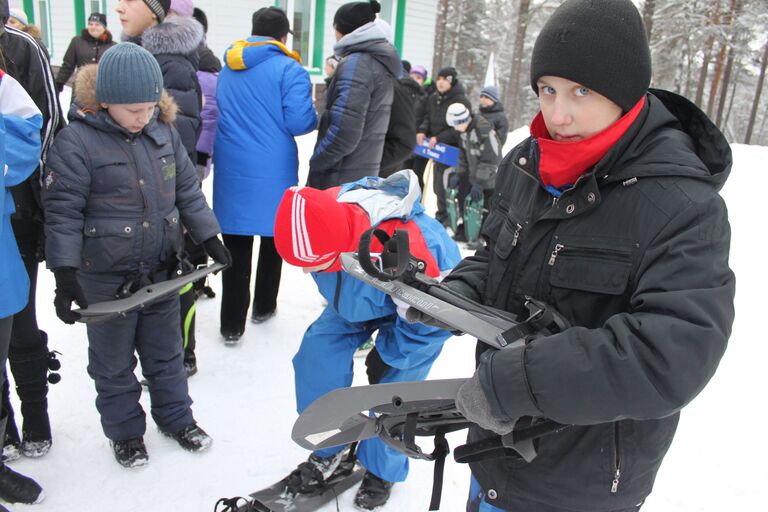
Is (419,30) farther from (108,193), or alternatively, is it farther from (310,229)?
(310,229)

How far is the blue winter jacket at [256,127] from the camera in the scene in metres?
3.86

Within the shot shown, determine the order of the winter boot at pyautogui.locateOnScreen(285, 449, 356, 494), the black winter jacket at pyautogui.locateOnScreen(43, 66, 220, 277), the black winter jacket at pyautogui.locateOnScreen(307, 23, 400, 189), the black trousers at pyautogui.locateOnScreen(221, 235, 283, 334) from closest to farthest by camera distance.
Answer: the black winter jacket at pyautogui.locateOnScreen(43, 66, 220, 277)
the winter boot at pyautogui.locateOnScreen(285, 449, 356, 494)
the black winter jacket at pyautogui.locateOnScreen(307, 23, 400, 189)
the black trousers at pyautogui.locateOnScreen(221, 235, 283, 334)

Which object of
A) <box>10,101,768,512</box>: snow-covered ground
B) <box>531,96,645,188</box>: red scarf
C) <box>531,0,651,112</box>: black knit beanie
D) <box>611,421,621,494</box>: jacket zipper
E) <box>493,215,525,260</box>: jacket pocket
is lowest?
<box>10,101,768,512</box>: snow-covered ground

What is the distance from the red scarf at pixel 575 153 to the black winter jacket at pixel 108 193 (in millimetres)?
1906

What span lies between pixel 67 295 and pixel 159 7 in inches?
75.7

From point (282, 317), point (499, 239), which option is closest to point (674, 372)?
point (499, 239)

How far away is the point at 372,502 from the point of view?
8.77ft

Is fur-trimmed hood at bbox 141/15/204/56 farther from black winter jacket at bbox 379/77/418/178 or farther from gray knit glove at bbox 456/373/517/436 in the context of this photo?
gray knit glove at bbox 456/373/517/436

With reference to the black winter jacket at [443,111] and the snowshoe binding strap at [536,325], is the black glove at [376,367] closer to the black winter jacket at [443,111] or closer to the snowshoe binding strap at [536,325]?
the snowshoe binding strap at [536,325]

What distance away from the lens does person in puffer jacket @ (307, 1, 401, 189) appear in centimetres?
384

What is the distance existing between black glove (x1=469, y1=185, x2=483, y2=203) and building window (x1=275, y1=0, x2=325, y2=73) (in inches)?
351

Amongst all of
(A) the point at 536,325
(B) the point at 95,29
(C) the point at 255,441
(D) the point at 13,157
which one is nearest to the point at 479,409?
(A) the point at 536,325

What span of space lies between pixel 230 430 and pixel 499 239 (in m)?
2.26

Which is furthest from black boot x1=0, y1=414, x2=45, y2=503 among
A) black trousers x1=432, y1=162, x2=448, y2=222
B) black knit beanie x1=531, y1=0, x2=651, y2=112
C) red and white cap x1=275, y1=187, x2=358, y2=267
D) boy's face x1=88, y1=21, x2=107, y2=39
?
boy's face x1=88, y1=21, x2=107, y2=39
